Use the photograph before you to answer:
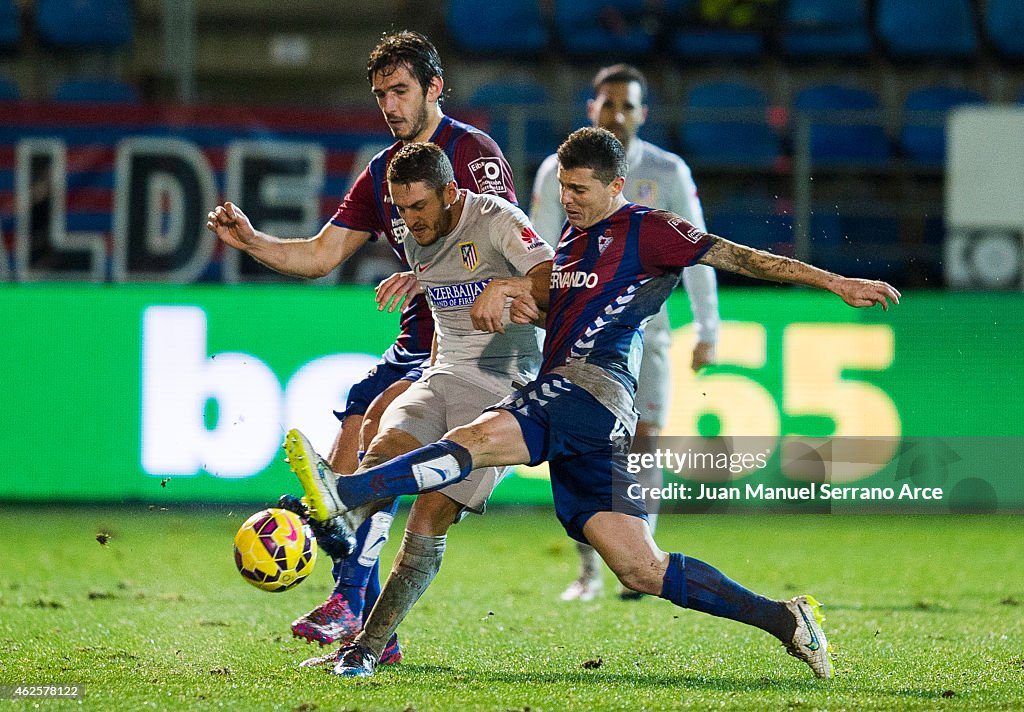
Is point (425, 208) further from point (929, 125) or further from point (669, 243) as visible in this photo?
point (929, 125)

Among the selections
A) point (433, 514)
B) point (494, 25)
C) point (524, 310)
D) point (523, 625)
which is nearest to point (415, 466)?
point (433, 514)

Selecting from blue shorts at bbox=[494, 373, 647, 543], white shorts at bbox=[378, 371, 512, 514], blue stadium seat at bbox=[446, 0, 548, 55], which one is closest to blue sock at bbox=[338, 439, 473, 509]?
blue shorts at bbox=[494, 373, 647, 543]

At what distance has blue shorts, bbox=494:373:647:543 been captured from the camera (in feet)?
15.8

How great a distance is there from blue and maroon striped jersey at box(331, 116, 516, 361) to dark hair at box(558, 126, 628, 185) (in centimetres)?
46

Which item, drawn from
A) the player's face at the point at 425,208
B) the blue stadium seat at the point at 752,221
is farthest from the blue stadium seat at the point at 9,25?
the player's face at the point at 425,208

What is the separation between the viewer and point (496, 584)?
7.37 meters

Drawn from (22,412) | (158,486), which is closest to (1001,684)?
(158,486)

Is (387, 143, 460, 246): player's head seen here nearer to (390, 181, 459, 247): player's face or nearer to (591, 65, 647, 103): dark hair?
(390, 181, 459, 247): player's face

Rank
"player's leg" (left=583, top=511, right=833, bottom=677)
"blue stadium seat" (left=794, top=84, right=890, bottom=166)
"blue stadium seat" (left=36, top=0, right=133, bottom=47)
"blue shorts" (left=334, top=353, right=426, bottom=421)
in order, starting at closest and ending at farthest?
"player's leg" (left=583, top=511, right=833, bottom=677) < "blue shorts" (left=334, top=353, right=426, bottom=421) < "blue stadium seat" (left=794, top=84, right=890, bottom=166) < "blue stadium seat" (left=36, top=0, right=133, bottom=47)

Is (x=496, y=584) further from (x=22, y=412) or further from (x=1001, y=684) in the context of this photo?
(x=22, y=412)

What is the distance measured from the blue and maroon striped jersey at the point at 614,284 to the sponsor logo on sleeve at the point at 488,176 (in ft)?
1.71

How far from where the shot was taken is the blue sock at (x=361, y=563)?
5559mm

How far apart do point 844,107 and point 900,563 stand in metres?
6.28

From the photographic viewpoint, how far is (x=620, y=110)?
23.1ft
